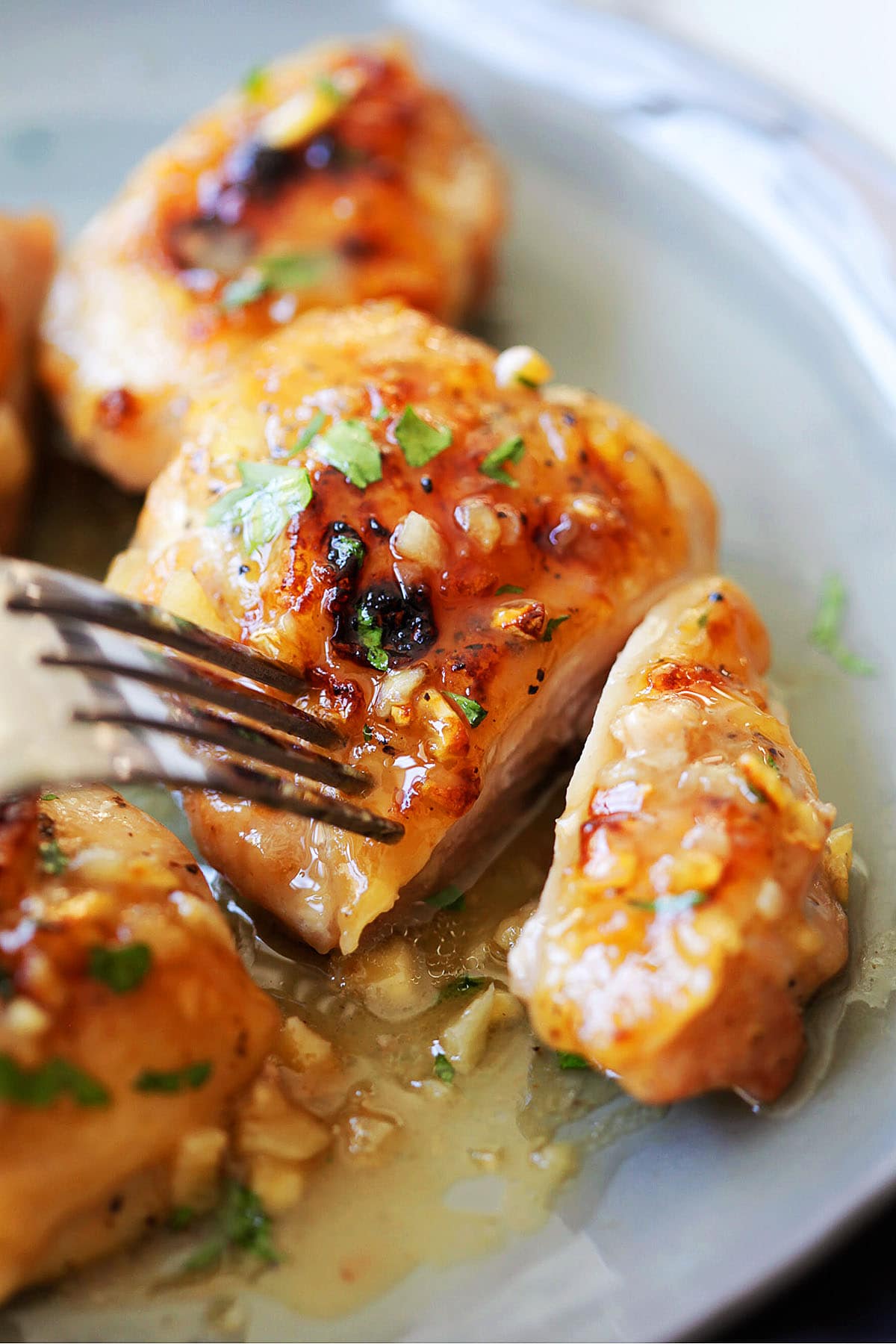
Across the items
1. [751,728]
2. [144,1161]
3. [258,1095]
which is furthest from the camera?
[751,728]

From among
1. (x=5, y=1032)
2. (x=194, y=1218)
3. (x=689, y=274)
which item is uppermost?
(x=689, y=274)

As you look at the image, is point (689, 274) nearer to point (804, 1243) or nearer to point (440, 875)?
point (440, 875)

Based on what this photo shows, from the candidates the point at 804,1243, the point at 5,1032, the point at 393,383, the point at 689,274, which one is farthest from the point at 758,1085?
the point at 689,274

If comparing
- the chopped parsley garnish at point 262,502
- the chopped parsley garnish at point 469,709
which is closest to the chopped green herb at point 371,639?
the chopped parsley garnish at point 469,709

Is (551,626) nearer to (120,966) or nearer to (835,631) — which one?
(835,631)

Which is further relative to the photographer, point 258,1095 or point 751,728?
point 751,728

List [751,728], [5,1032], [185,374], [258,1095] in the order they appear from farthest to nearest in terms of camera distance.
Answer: [185,374]
[751,728]
[258,1095]
[5,1032]

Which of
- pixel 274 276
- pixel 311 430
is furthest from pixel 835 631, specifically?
pixel 274 276

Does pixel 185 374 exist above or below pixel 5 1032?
above
